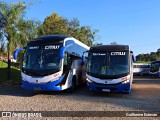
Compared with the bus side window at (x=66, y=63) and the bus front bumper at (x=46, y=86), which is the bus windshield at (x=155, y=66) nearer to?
the bus side window at (x=66, y=63)

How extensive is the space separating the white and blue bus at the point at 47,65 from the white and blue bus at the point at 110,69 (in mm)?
1392

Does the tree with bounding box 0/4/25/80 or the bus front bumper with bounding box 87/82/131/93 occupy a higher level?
the tree with bounding box 0/4/25/80

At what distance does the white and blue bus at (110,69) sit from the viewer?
16.7m

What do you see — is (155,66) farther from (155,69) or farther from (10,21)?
(10,21)

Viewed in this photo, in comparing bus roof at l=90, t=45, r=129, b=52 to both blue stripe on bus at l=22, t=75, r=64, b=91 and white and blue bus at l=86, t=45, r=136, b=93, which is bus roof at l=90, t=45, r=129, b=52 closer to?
white and blue bus at l=86, t=45, r=136, b=93

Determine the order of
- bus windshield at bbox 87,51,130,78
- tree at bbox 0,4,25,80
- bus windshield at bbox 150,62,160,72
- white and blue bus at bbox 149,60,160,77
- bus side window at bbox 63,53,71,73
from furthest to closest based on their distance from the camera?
1. bus windshield at bbox 150,62,160,72
2. white and blue bus at bbox 149,60,160,77
3. tree at bbox 0,4,25,80
4. bus side window at bbox 63,53,71,73
5. bus windshield at bbox 87,51,130,78

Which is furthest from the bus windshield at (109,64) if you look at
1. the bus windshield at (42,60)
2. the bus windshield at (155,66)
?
the bus windshield at (155,66)

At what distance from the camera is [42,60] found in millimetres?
16891

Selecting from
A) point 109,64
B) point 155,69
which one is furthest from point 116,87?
point 155,69

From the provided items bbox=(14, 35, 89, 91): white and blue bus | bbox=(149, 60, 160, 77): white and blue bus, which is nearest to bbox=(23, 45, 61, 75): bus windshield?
bbox=(14, 35, 89, 91): white and blue bus

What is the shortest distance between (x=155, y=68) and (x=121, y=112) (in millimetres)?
32997

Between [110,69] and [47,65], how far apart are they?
3.42 m

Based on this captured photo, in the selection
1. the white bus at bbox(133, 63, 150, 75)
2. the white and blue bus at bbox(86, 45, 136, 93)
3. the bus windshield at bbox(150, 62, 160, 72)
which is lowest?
the white bus at bbox(133, 63, 150, 75)

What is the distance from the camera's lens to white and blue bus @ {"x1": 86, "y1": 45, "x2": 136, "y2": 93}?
659 inches
